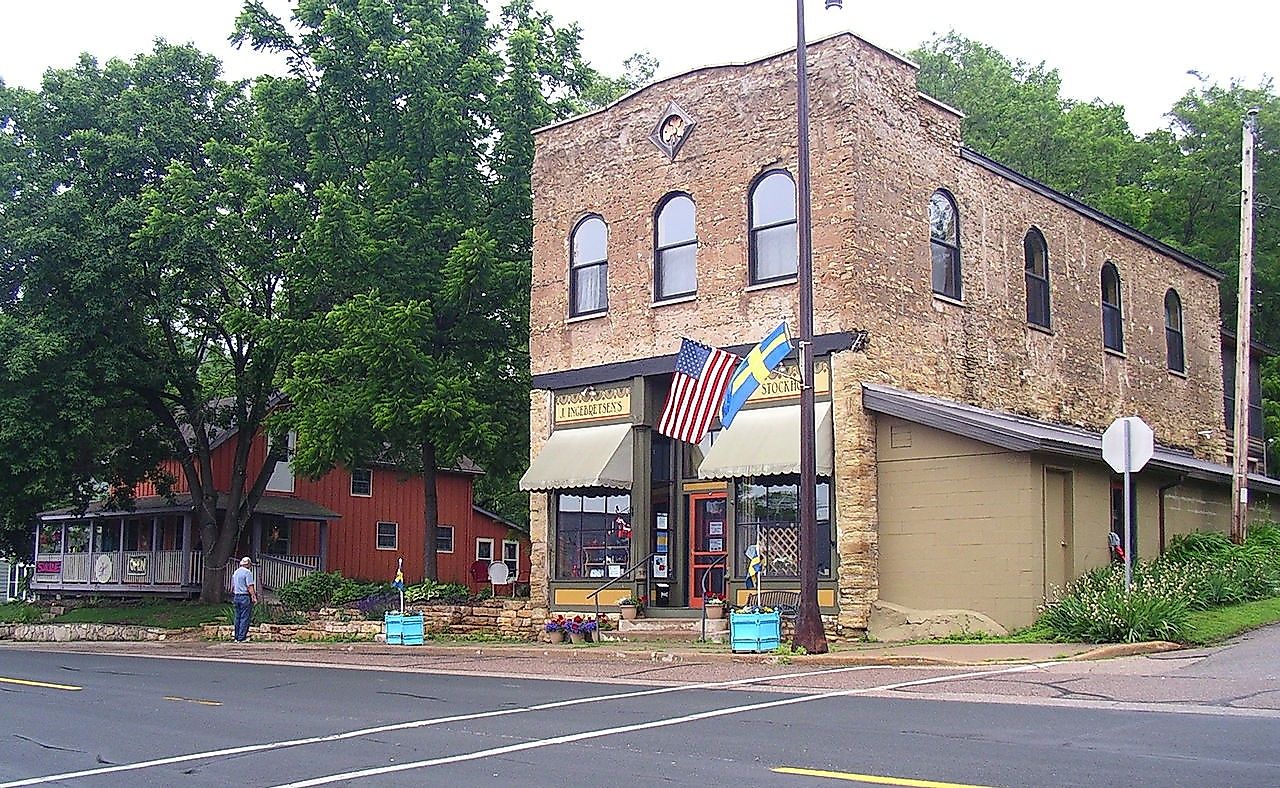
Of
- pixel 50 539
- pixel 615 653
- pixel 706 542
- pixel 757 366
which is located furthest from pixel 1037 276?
pixel 50 539

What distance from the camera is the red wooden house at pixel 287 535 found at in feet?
131

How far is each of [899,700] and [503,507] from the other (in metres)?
41.8

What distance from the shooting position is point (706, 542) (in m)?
24.4

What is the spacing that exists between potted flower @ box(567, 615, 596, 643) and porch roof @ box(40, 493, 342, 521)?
717 inches

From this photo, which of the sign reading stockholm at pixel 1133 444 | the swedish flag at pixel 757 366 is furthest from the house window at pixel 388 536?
the sign reading stockholm at pixel 1133 444

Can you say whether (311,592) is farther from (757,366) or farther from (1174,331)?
(1174,331)

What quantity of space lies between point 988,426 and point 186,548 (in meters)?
28.1

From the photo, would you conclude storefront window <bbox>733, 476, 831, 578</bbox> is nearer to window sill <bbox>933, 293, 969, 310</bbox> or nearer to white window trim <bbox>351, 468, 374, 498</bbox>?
window sill <bbox>933, 293, 969, 310</bbox>

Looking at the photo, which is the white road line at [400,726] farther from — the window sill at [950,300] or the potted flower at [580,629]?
the window sill at [950,300]

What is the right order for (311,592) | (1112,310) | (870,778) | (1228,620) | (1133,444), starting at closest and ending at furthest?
1. (870,778)
2. (1133,444)
3. (1228,620)
4. (1112,310)
5. (311,592)

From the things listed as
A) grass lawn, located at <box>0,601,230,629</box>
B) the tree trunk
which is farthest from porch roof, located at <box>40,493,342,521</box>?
the tree trunk

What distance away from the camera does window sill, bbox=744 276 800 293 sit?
22.6m

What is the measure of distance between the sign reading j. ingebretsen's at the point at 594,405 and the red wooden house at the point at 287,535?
13.9m

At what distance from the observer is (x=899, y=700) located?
1301 cm
